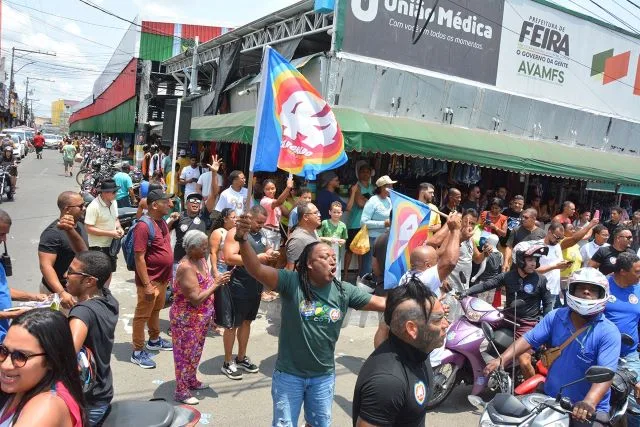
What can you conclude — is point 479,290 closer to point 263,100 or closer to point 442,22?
point 263,100

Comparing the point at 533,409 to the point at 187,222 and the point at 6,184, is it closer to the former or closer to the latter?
the point at 187,222

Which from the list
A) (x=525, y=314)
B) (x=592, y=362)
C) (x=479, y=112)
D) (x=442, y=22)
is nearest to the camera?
(x=592, y=362)

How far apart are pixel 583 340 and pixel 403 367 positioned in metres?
1.80

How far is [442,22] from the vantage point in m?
11.1

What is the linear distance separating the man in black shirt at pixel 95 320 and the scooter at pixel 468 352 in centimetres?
302

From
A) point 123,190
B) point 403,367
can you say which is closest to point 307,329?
point 403,367

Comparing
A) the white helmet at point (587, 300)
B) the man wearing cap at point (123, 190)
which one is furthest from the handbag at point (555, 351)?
the man wearing cap at point (123, 190)

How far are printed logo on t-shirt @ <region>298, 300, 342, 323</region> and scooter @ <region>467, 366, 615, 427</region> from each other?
1104mm

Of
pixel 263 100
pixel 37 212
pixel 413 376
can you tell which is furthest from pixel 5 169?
pixel 413 376

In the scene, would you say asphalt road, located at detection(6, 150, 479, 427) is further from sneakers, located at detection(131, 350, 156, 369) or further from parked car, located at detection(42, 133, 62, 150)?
parked car, located at detection(42, 133, 62, 150)

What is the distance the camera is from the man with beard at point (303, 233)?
197 inches

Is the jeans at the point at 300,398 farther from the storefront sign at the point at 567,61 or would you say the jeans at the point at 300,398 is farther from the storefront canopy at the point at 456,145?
the storefront sign at the point at 567,61

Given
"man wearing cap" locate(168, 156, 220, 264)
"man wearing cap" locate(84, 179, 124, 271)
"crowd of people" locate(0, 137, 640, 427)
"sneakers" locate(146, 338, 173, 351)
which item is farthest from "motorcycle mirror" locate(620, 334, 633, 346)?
"man wearing cap" locate(84, 179, 124, 271)

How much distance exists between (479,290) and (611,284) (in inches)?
45.7
